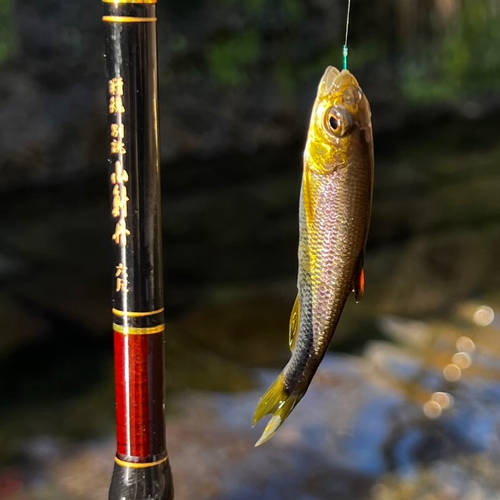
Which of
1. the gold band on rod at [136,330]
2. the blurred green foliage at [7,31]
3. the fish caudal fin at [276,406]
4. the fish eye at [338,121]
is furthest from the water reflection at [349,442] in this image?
the blurred green foliage at [7,31]

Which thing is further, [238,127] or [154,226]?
[238,127]

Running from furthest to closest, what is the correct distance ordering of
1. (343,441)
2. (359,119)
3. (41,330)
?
(41,330), (343,441), (359,119)

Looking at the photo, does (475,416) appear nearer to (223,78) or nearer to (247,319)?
(247,319)

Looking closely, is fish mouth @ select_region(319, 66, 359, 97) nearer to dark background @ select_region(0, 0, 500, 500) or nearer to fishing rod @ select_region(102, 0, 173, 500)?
fishing rod @ select_region(102, 0, 173, 500)

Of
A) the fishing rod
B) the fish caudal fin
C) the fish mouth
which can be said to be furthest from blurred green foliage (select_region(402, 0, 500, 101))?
the fish caudal fin

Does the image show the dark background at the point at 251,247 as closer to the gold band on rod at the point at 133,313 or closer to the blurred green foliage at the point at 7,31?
the blurred green foliage at the point at 7,31

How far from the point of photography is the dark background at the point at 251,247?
3.61 m

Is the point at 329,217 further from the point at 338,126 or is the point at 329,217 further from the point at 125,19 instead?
the point at 125,19

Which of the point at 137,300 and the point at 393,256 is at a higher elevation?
the point at 137,300

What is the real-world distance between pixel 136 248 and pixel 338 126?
2.76 ft

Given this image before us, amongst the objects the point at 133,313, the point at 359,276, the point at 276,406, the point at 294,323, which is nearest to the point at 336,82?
the point at 359,276

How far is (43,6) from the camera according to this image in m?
7.24

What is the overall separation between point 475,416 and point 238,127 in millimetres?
5602

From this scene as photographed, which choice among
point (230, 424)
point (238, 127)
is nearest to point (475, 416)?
point (230, 424)
